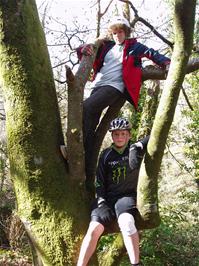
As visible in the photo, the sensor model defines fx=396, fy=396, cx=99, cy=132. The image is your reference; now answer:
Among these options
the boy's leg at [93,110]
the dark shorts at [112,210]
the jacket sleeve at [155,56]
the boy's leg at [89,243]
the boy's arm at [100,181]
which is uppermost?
the jacket sleeve at [155,56]

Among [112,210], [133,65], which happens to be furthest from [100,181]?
[133,65]

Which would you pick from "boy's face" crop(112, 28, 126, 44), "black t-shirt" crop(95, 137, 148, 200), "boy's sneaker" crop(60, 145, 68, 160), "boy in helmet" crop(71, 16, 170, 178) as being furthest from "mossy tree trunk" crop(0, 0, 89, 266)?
"boy's face" crop(112, 28, 126, 44)

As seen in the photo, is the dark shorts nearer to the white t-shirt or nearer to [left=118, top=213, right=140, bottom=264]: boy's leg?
[left=118, top=213, right=140, bottom=264]: boy's leg

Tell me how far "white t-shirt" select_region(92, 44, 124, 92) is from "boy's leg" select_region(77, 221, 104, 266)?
52.2 inches

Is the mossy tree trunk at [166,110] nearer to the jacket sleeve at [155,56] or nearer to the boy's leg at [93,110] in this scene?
the boy's leg at [93,110]

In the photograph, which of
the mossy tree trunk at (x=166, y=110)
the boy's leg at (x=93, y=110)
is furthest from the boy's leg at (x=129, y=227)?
the boy's leg at (x=93, y=110)

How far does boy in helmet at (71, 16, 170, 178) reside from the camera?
11.9 feet

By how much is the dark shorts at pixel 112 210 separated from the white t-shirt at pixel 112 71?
1.08 m

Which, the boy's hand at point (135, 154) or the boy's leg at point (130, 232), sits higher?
the boy's hand at point (135, 154)

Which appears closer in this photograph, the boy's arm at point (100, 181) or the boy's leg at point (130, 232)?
the boy's leg at point (130, 232)

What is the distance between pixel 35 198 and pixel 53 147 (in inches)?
17.2

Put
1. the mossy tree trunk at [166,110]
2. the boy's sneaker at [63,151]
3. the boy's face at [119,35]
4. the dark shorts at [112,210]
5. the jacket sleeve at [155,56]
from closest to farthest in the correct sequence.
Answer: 1. the mossy tree trunk at [166,110]
2. the dark shorts at [112,210]
3. the boy's sneaker at [63,151]
4. the jacket sleeve at [155,56]
5. the boy's face at [119,35]

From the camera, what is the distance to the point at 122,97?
12.6 feet

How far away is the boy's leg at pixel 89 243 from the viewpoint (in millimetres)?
3090
